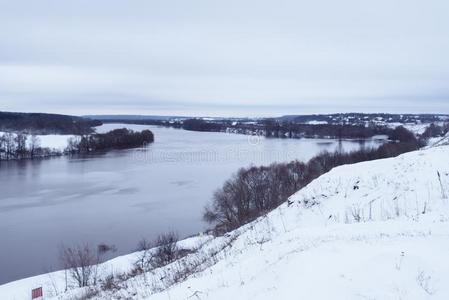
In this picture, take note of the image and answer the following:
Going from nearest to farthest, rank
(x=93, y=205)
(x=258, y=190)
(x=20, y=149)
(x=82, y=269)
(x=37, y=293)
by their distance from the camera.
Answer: (x=37, y=293) < (x=82, y=269) < (x=258, y=190) < (x=93, y=205) < (x=20, y=149)

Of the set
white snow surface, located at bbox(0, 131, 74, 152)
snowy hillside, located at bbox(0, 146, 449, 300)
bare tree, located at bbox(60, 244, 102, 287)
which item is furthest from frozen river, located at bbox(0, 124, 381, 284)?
white snow surface, located at bbox(0, 131, 74, 152)

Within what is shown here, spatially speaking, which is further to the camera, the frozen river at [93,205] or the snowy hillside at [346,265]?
the frozen river at [93,205]

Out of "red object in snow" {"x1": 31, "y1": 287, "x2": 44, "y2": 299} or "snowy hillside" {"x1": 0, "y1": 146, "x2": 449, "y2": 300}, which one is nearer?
"snowy hillside" {"x1": 0, "y1": 146, "x2": 449, "y2": 300}

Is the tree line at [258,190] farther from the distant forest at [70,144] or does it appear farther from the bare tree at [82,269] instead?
the distant forest at [70,144]

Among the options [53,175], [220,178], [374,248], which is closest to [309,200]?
[374,248]

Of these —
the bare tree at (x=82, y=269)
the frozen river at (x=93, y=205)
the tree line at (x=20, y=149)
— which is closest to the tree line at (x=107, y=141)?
the tree line at (x=20, y=149)

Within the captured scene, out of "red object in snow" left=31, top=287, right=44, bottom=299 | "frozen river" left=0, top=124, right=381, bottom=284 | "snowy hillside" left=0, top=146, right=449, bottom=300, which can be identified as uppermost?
"snowy hillside" left=0, top=146, right=449, bottom=300

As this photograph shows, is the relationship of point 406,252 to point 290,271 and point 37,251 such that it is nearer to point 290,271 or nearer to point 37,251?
point 290,271

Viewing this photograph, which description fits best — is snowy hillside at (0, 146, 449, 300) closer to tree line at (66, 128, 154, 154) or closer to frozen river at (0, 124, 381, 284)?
frozen river at (0, 124, 381, 284)

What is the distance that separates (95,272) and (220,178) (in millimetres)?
20534

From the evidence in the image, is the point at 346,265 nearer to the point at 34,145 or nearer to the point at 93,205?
the point at 93,205

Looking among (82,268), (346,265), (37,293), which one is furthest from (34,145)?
(346,265)

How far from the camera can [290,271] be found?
3445 mm

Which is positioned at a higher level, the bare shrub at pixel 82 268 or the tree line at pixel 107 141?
the tree line at pixel 107 141
